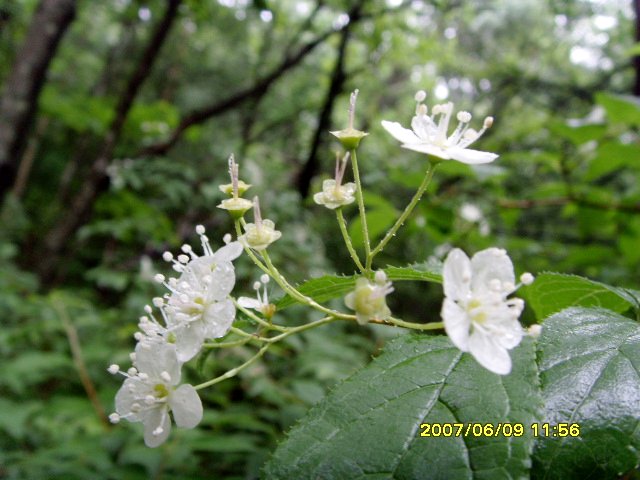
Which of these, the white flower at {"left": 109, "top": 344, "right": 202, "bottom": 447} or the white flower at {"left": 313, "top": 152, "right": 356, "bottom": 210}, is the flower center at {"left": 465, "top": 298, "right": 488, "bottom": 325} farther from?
the white flower at {"left": 109, "top": 344, "right": 202, "bottom": 447}

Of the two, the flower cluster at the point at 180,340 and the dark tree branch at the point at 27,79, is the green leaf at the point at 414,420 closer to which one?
the flower cluster at the point at 180,340

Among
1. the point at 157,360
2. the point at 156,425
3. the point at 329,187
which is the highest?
the point at 329,187

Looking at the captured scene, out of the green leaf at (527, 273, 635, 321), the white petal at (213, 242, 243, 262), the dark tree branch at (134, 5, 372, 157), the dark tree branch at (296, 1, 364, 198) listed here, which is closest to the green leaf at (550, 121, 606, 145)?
the green leaf at (527, 273, 635, 321)

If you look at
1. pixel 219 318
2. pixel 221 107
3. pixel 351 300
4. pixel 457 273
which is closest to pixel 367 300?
pixel 351 300

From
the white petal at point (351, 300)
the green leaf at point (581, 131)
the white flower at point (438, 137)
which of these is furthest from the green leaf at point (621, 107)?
the white petal at point (351, 300)

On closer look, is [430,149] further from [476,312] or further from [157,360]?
[157,360]

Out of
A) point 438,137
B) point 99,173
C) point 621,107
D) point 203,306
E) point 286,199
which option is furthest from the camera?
point 99,173

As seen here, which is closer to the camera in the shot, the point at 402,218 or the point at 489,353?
the point at 489,353
